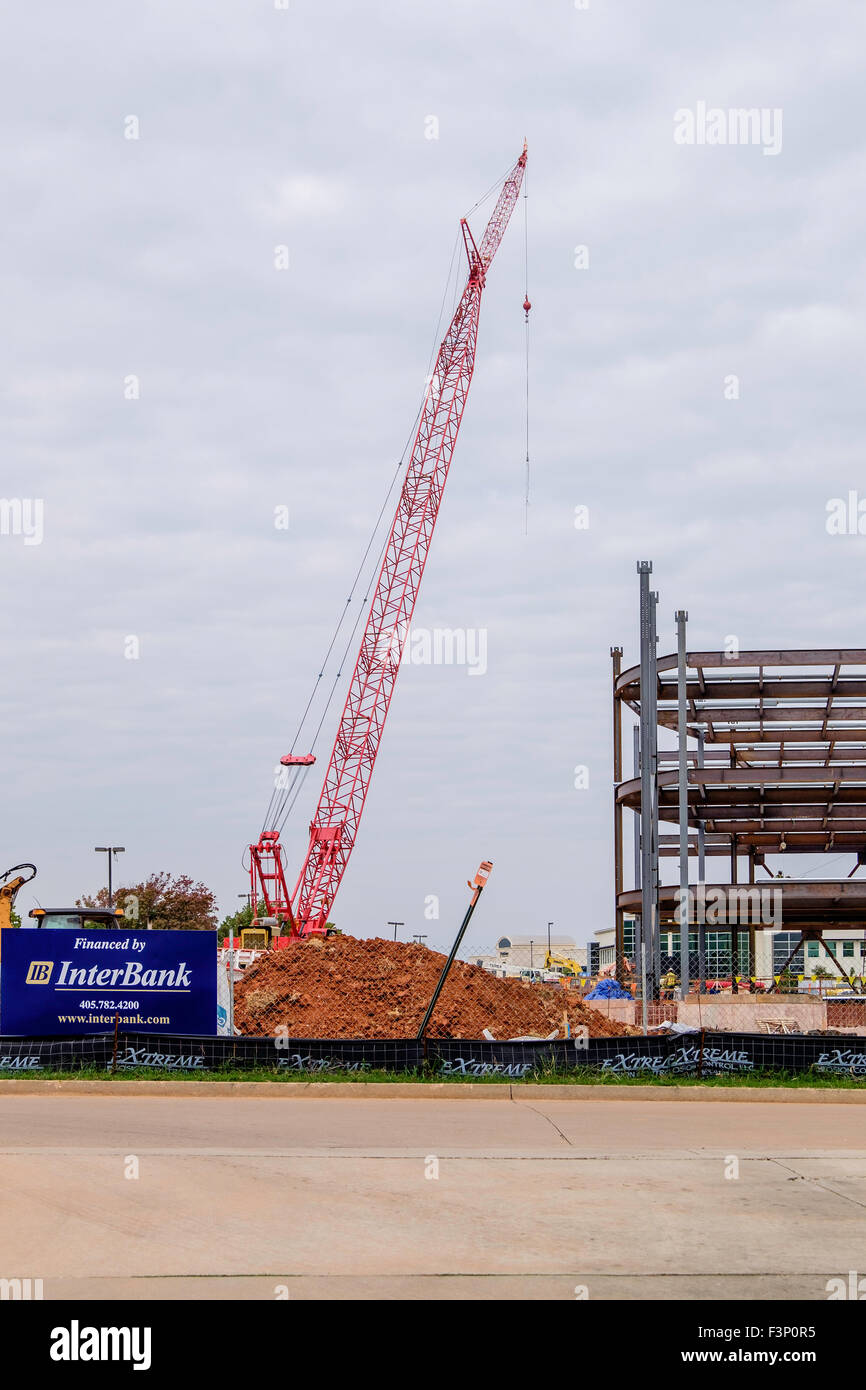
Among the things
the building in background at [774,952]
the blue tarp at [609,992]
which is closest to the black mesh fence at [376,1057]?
the blue tarp at [609,992]

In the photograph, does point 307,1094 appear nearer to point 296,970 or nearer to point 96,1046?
point 96,1046

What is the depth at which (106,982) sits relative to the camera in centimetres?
2002

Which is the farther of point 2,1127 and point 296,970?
point 296,970

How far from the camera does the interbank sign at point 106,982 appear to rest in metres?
19.8

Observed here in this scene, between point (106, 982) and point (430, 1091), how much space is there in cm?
515

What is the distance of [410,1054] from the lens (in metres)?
18.6

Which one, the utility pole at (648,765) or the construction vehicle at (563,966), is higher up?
the utility pole at (648,765)

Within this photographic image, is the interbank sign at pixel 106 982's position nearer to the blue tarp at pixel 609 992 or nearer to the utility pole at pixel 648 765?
the utility pole at pixel 648 765

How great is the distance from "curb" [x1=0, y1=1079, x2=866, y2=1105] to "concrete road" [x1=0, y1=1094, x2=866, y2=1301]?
2815 millimetres

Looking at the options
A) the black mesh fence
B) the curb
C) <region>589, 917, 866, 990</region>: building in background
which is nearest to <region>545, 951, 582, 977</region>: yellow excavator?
<region>589, 917, 866, 990</region>: building in background

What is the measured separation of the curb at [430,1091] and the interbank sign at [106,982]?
219 cm
